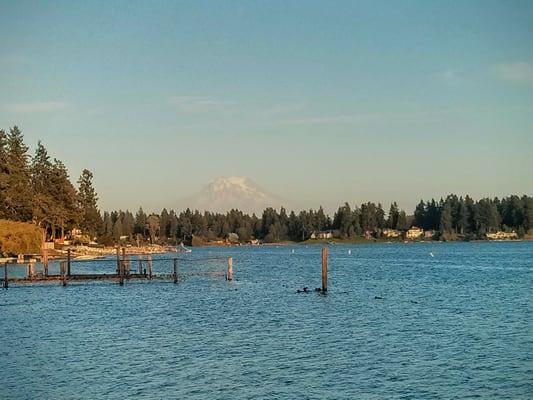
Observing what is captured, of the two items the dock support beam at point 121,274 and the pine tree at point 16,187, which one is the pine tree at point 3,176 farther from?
the dock support beam at point 121,274

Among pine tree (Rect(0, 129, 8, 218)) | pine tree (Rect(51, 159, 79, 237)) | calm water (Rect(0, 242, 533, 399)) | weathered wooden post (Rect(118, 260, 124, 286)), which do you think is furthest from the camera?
pine tree (Rect(51, 159, 79, 237))

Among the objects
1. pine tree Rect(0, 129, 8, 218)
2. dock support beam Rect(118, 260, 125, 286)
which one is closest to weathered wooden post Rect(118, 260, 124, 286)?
dock support beam Rect(118, 260, 125, 286)

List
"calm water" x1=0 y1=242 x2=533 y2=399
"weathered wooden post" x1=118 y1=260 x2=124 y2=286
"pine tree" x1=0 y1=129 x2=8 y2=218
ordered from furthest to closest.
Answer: "pine tree" x1=0 y1=129 x2=8 y2=218
"weathered wooden post" x1=118 y1=260 x2=124 y2=286
"calm water" x1=0 y1=242 x2=533 y2=399

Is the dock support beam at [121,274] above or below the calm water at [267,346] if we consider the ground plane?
above

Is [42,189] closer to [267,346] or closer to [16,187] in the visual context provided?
[16,187]

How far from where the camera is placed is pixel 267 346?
38719 mm

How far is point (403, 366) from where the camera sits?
1309 inches

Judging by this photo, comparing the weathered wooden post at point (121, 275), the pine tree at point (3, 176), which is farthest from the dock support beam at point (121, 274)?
the pine tree at point (3, 176)

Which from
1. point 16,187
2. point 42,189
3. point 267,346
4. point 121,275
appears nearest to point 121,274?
point 121,275

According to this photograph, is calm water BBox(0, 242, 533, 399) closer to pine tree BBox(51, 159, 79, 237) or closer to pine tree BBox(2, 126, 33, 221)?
pine tree BBox(2, 126, 33, 221)

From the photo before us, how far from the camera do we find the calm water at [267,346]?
29.3 m

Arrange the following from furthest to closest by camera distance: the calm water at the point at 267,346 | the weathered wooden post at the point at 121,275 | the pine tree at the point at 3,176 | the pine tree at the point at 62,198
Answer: the pine tree at the point at 62,198
the pine tree at the point at 3,176
the weathered wooden post at the point at 121,275
the calm water at the point at 267,346

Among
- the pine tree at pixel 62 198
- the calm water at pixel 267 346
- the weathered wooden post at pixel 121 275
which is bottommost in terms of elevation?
the calm water at pixel 267 346

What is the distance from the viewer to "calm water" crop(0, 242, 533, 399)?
96.2 ft
